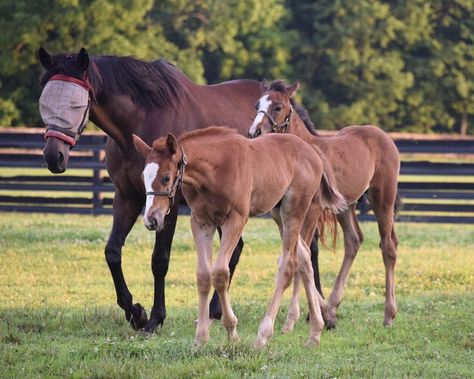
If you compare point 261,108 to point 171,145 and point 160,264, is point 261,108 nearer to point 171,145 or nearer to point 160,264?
point 160,264

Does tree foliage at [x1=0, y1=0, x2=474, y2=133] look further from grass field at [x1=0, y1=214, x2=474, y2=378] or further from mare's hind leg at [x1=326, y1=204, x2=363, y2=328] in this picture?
mare's hind leg at [x1=326, y1=204, x2=363, y2=328]

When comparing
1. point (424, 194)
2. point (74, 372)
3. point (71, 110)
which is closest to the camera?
point (74, 372)

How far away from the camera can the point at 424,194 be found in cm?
2100

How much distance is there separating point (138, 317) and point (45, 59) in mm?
2355

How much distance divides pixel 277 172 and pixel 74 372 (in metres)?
2.33

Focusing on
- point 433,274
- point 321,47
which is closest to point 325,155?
point 433,274

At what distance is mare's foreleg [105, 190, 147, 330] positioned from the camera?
9.20 metres

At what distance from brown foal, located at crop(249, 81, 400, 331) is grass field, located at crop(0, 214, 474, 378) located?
1.40 feet

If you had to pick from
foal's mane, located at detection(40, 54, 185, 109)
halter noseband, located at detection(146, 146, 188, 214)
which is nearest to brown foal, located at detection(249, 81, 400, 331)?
foal's mane, located at detection(40, 54, 185, 109)

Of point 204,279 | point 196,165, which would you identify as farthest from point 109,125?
point 204,279

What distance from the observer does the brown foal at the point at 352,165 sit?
9609 mm

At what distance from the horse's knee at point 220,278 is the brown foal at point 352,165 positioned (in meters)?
1.62

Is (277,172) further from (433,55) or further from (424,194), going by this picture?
(433,55)

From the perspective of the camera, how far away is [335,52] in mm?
49938
